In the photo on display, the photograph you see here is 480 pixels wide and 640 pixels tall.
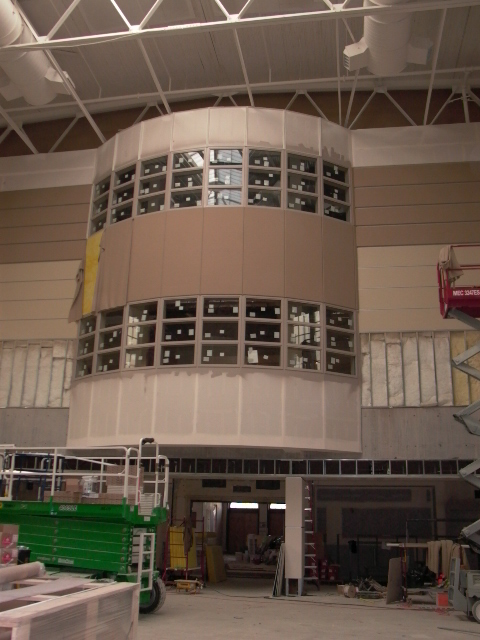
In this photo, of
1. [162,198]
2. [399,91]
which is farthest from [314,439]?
[399,91]

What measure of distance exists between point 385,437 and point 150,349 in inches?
247

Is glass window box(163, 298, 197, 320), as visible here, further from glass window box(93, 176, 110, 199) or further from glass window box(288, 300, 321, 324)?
glass window box(93, 176, 110, 199)

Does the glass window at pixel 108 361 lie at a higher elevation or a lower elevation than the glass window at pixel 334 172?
lower

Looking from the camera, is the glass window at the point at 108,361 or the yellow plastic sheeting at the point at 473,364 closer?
the glass window at the point at 108,361

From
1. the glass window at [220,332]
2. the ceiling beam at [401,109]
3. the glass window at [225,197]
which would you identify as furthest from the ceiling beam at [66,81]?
the ceiling beam at [401,109]

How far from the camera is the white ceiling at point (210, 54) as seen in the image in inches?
702

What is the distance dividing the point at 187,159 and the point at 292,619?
11251 mm

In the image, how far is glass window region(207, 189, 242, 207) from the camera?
16.5 metres

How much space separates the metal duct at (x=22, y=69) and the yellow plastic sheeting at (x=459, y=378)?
515 inches

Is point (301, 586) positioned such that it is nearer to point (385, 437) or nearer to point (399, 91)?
point (385, 437)

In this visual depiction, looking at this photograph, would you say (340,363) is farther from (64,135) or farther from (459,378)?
(64,135)

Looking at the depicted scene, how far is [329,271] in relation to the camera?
16578 millimetres

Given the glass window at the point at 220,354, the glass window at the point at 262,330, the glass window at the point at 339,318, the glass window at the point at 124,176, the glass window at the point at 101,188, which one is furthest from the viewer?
the glass window at the point at 101,188

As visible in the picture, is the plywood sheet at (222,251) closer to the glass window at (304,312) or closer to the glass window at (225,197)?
the glass window at (225,197)
